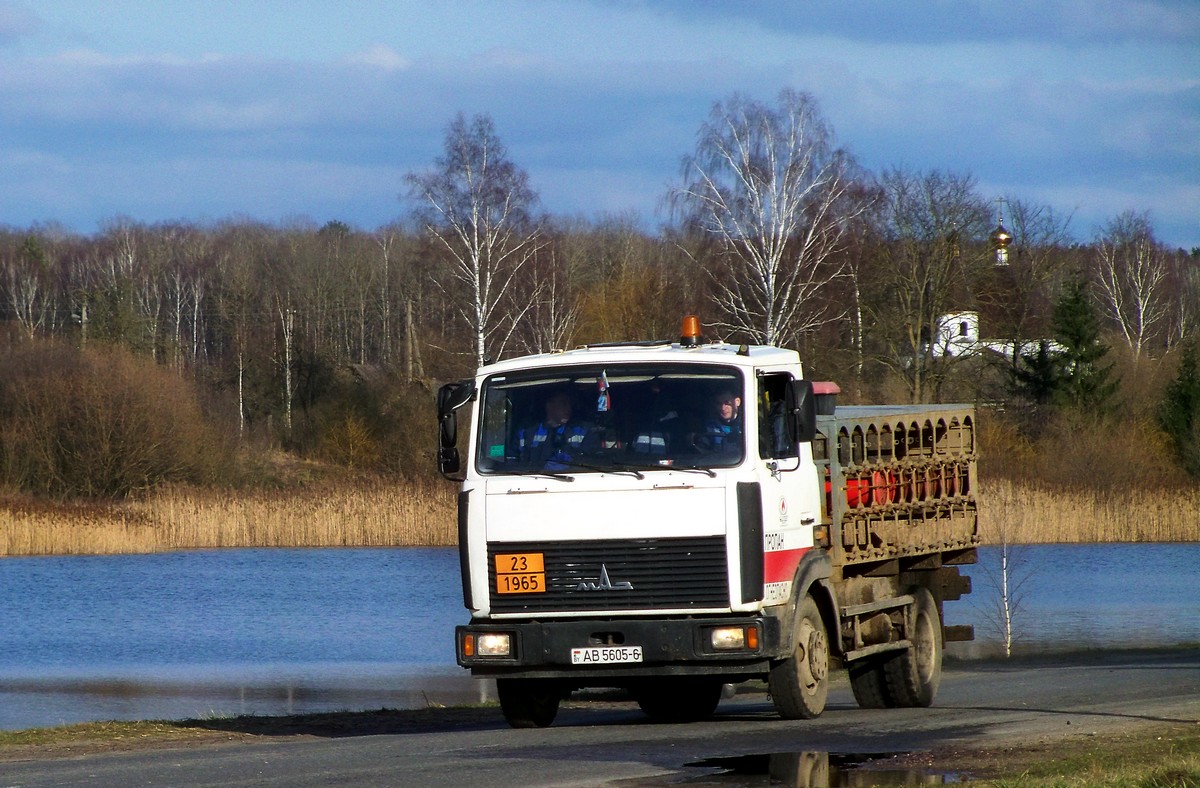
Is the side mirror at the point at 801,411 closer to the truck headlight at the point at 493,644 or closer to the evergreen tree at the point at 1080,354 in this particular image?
the truck headlight at the point at 493,644

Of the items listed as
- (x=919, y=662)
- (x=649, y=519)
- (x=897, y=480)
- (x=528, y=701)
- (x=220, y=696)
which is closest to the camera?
(x=649, y=519)

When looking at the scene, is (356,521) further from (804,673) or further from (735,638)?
(735,638)

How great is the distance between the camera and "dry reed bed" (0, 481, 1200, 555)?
38.9 m

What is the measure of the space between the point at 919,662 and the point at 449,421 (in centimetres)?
520

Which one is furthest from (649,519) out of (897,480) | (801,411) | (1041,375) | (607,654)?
(1041,375)

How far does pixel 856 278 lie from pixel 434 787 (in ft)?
145

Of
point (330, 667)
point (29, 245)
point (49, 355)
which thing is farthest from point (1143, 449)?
point (29, 245)

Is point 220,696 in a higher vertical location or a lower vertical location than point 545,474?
lower

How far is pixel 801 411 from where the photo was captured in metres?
11.6

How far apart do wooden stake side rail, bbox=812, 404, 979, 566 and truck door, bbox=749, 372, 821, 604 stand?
57 cm

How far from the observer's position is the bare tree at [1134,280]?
8562 centimetres

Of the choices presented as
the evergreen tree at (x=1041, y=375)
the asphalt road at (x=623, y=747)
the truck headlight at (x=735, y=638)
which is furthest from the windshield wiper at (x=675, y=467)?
the evergreen tree at (x=1041, y=375)

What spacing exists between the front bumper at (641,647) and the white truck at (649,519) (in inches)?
0.5

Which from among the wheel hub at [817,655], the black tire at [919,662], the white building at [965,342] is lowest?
the black tire at [919,662]
